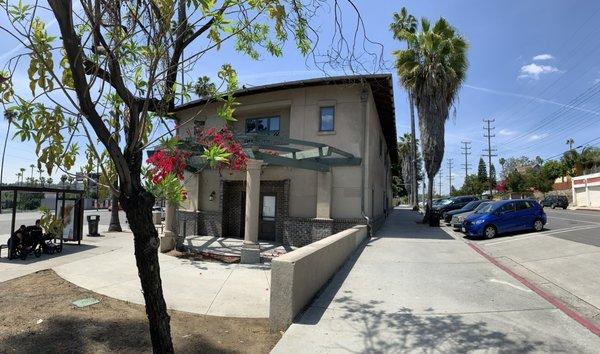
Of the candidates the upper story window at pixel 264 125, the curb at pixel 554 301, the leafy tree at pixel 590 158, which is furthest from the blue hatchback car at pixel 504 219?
the leafy tree at pixel 590 158

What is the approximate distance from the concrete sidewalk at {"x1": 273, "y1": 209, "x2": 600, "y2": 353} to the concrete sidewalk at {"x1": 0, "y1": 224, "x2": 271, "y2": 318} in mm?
1423

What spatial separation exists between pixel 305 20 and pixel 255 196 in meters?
8.90

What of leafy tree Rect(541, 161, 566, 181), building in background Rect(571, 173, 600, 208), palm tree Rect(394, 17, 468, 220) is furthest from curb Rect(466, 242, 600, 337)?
leafy tree Rect(541, 161, 566, 181)

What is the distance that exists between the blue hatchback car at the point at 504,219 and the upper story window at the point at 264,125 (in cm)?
926

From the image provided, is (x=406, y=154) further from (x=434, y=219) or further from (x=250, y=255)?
(x=250, y=255)

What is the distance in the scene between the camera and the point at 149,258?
4.11 metres

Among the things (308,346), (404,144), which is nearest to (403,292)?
(308,346)

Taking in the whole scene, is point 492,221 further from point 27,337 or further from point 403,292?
point 27,337

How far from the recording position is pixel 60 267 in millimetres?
10773

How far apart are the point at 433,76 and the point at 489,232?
9.94 m

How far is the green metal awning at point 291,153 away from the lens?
1382 cm

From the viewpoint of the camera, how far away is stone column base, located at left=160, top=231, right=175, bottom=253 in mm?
14328

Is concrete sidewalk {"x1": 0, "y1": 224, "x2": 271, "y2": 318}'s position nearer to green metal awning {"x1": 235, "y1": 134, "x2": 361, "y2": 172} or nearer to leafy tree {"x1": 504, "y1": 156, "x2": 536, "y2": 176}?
green metal awning {"x1": 235, "y1": 134, "x2": 361, "y2": 172}

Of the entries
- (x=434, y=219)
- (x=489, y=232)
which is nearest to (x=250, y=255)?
(x=489, y=232)
